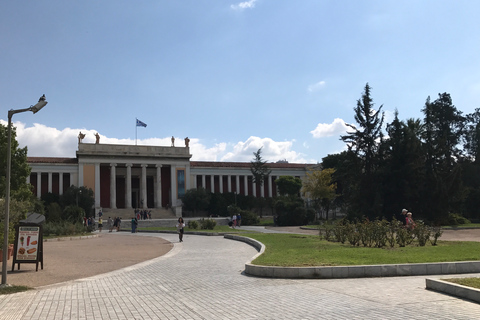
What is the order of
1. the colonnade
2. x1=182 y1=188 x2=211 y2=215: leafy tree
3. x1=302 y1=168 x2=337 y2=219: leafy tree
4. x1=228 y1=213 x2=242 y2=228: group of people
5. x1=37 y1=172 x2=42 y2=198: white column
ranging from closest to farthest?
1. x1=228 y1=213 x2=242 y2=228: group of people
2. x1=302 y1=168 x2=337 y2=219: leafy tree
3. x1=37 y1=172 x2=42 y2=198: white column
4. x1=182 y1=188 x2=211 y2=215: leafy tree
5. the colonnade

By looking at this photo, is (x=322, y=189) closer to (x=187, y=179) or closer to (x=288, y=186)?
(x=288, y=186)

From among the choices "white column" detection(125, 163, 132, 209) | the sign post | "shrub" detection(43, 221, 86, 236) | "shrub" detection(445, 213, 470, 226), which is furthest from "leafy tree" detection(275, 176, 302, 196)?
the sign post

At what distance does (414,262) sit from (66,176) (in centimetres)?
6742

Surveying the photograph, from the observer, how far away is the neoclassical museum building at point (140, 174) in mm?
68062

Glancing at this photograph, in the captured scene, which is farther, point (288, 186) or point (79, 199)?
point (288, 186)

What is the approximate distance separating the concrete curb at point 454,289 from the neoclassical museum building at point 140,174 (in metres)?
62.5

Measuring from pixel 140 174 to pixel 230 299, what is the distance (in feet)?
226

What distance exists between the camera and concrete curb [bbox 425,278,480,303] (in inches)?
287

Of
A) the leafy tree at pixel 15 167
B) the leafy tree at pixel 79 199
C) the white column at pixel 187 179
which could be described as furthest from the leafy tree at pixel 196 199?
the leafy tree at pixel 15 167

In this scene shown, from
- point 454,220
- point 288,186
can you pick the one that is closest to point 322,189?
point 288,186

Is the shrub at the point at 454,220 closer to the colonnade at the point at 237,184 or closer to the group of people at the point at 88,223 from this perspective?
the group of people at the point at 88,223

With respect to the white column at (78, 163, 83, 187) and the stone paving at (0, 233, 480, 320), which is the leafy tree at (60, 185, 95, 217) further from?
the stone paving at (0, 233, 480, 320)

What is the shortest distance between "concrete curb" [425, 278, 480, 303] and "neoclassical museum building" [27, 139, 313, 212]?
6254 cm

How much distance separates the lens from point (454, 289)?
7.80 metres
